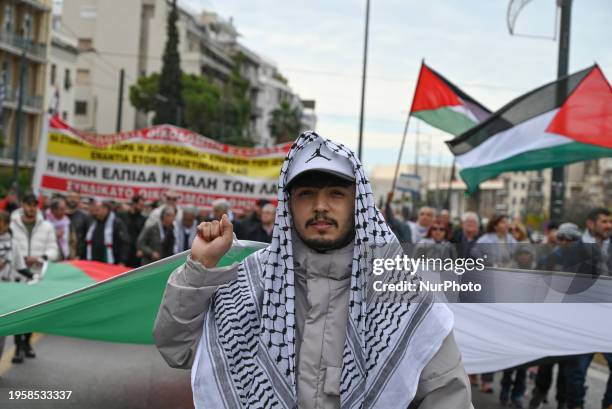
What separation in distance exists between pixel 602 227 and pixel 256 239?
4447mm

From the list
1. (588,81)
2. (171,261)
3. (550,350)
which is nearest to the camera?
(171,261)

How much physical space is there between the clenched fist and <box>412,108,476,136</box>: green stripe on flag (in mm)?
9123

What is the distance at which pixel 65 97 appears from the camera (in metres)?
70.4

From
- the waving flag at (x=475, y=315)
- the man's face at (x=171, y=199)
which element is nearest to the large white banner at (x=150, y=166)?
the man's face at (x=171, y=199)

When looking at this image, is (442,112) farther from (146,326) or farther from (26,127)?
(26,127)

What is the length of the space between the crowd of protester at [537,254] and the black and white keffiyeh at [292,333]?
1018 mm

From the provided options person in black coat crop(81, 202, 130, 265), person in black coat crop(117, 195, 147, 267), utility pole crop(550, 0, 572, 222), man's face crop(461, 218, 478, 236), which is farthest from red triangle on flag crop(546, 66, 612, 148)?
person in black coat crop(117, 195, 147, 267)

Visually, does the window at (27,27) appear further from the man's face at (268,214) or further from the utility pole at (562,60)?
the utility pole at (562,60)

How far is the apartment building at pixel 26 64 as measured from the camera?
2280 inches

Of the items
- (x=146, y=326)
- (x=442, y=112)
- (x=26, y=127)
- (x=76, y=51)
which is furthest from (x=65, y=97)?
(x=146, y=326)

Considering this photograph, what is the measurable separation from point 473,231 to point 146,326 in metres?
5.98

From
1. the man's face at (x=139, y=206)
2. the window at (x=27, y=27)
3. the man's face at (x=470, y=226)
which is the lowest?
the man's face at (x=139, y=206)

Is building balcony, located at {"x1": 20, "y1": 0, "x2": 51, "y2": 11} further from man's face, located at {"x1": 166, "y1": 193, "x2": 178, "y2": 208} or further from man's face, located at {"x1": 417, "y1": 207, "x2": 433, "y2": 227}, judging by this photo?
man's face, located at {"x1": 417, "y1": 207, "x2": 433, "y2": 227}

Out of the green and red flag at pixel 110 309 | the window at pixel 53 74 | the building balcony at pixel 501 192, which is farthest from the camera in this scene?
the building balcony at pixel 501 192
